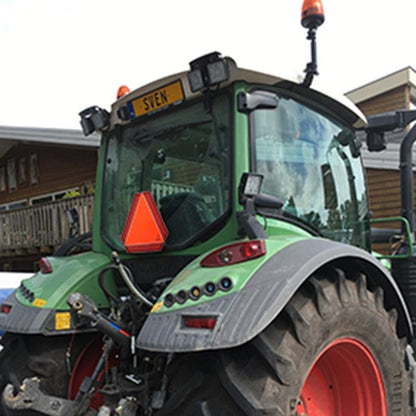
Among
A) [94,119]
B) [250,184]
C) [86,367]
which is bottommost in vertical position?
[86,367]

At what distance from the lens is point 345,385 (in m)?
2.64

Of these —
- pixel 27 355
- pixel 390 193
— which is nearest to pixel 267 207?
pixel 27 355

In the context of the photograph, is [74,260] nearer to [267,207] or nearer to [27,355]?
[27,355]

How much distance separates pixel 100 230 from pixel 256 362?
176 cm

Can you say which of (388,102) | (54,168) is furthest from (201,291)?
(54,168)

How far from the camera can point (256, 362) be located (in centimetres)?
207

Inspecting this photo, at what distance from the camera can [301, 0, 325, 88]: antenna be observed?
2730 mm

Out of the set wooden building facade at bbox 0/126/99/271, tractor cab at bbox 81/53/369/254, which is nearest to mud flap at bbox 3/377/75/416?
tractor cab at bbox 81/53/369/254

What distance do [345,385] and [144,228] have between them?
144cm

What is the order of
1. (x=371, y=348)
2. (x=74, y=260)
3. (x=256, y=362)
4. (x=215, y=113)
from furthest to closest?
(x=74, y=260), (x=215, y=113), (x=371, y=348), (x=256, y=362)

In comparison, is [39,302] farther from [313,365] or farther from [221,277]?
[313,365]

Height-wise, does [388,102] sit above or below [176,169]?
above

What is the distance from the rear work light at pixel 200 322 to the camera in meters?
2.04

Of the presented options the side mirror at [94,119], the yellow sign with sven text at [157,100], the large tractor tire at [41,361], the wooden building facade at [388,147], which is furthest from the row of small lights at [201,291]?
the wooden building facade at [388,147]
